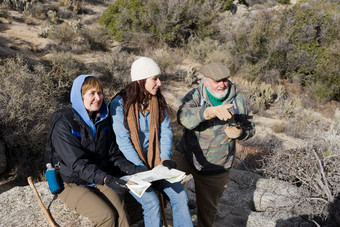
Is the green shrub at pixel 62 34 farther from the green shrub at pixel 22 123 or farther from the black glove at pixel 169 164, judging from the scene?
the black glove at pixel 169 164

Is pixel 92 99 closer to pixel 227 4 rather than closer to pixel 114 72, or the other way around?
pixel 114 72

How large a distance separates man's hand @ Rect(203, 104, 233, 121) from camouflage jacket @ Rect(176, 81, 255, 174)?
0.16 metres

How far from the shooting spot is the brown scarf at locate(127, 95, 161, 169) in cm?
257

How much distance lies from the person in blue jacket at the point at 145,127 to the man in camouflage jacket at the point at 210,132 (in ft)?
0.99

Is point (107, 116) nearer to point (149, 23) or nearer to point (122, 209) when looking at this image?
point (122, 209)

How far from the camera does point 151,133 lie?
2.68 m

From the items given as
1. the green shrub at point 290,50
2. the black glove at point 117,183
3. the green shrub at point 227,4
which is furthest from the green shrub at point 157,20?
the black glove at point 117,183

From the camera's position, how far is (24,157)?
5113 millimetres

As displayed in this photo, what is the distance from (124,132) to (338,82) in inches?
387

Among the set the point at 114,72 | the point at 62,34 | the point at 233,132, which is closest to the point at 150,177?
the point at 233,132

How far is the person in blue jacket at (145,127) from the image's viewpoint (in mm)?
2523

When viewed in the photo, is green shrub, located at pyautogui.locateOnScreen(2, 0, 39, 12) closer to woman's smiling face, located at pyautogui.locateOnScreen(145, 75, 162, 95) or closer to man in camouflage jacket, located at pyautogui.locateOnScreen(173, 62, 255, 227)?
woman's smiling face, located at pyautogui.locateOnScreen(145, 75, 162, 95)

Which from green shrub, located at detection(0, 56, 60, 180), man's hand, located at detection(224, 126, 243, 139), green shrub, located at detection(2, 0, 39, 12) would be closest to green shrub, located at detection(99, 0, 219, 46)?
green shrub, located at detection(2, 0, 39, 12)

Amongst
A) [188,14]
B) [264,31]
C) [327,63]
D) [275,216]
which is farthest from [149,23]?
[275,216]
